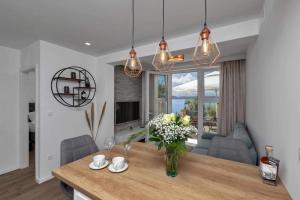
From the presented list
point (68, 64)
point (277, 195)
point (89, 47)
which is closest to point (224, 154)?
point (277, 195)

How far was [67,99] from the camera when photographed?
3.00 m

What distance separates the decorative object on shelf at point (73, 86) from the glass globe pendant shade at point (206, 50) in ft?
8.32

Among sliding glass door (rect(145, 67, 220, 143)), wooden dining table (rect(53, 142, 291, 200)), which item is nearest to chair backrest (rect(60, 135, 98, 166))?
wooden dining table (rect(53, 142, 291, 200))

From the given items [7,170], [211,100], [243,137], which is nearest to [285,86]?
[243,137]

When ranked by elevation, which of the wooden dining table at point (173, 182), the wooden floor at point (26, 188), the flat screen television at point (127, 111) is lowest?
the wooden floor at point (26, 188)

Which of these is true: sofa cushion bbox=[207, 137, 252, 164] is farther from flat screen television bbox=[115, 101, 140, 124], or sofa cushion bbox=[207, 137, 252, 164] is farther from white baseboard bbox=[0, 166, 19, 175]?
white baseboard bbox=[0, 166, 19, 175]

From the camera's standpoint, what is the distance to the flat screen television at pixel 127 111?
158 inches

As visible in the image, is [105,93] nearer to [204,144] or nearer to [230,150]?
[204,144]

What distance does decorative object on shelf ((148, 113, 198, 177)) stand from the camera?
1.16 m

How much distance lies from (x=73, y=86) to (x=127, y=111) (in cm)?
162

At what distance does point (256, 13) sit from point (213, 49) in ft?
3.32

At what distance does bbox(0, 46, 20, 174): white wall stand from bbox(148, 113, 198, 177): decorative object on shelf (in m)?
3.17

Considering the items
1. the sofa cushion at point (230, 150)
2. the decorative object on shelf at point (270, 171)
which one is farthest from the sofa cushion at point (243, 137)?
the decorative object on shelf at point (270, 171)

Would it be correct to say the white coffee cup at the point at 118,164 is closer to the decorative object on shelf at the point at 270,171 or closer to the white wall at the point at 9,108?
the decorative object on shelf at the point at 270,171
